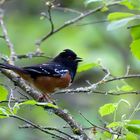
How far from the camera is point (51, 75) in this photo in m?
3.77

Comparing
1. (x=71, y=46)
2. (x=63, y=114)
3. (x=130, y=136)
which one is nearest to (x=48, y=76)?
(x=63, y=114)

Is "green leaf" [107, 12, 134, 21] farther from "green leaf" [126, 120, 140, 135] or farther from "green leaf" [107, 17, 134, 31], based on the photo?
"green leaf" [126, 120, 140, 135]

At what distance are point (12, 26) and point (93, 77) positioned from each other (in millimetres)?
1233

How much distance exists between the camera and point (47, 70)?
376 centimetres

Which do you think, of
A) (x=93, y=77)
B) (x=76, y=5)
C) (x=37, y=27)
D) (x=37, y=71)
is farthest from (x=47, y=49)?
(x=37, y=71)

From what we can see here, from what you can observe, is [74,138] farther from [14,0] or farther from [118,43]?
[14,0]

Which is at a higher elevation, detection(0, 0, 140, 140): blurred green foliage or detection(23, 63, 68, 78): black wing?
detection(0, 0, 140, 140): blurred green foliage

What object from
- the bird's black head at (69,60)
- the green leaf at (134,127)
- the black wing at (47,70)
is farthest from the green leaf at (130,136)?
the bird's black head at (69,60)

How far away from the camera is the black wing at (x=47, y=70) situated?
3611 millimetres

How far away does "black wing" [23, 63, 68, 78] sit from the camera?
142 inches

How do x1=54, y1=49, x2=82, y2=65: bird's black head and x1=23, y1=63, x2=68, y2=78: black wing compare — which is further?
x1=54, y1=49, x2=82, y2=65: bird's black head

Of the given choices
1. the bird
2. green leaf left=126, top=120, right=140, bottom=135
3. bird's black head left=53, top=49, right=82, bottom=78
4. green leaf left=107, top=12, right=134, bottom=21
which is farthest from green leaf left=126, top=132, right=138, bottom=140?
bird's black head left=53, top=49, right=82, bottom=78

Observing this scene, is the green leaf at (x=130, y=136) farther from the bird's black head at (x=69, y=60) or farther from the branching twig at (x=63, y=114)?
the bird's black head at (x=69, y=60)

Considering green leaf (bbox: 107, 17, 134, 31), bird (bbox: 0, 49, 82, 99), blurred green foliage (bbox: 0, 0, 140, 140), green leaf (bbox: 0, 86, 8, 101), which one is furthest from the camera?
blurred green foliage (bbox: 0, 0, 140, 140)
